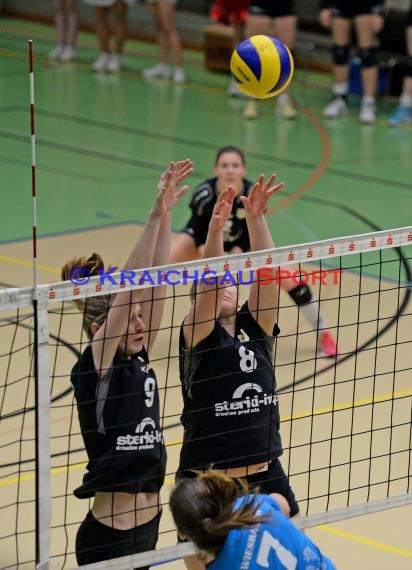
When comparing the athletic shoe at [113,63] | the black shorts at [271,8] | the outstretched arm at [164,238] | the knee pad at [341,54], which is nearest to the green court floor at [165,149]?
the athletic shoe at [113,63]

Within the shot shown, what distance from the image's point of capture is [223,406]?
15.7 feet

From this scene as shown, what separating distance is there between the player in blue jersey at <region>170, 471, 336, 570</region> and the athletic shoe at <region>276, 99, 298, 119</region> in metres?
11.3

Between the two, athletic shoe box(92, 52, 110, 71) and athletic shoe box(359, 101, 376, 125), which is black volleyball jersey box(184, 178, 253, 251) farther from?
athletic shoe box(92, 52, 110, 71)

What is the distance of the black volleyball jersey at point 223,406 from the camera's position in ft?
15.6

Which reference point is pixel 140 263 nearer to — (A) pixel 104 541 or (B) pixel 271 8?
(A) pixel 104 541

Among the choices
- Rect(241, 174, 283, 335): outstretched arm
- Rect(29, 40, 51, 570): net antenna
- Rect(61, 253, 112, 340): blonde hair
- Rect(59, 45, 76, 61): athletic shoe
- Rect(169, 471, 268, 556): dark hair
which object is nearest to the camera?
Rect(169, 471, 268, 556): dark hair

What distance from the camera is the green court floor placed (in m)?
10.9

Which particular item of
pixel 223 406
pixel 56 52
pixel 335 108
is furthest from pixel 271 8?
pixel 223 406

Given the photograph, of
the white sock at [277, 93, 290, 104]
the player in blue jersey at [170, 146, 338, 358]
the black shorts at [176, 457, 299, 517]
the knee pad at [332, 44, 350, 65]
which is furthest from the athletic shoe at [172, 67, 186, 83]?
the black shorts at [176, 457, 299, 517]

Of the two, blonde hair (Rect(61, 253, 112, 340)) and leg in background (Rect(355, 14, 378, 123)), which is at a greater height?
leg in background (Rect(355, 14, 378, 123))

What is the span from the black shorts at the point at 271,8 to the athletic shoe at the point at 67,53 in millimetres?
4044

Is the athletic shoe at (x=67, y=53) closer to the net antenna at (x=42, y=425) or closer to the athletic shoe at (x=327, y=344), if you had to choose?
the athletic shoe at (x=327, y=344)

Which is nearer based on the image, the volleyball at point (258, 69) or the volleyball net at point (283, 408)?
the volleyball net at point (283, 408)

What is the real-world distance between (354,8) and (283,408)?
858 centimetres
